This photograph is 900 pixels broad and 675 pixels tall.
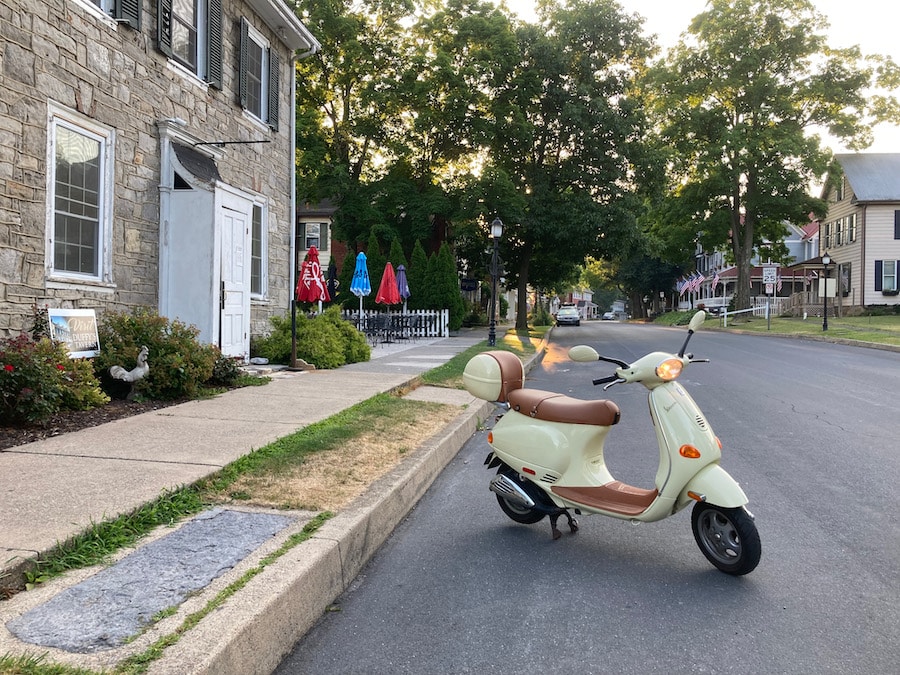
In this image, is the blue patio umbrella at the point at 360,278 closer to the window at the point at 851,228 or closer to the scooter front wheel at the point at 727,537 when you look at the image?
the scooter front wheel at the point at 727,537

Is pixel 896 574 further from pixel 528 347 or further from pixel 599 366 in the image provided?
pixel 528 347

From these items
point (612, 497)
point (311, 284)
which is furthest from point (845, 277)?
point (612, 497)

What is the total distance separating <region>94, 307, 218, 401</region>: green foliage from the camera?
7910 millimetres

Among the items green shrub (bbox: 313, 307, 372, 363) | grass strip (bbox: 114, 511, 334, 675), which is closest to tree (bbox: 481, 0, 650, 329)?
green shrub (bbox: 313, 307, 372, 363)

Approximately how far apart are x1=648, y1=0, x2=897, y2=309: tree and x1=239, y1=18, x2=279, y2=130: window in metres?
28.2

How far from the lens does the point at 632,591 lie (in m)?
3.50

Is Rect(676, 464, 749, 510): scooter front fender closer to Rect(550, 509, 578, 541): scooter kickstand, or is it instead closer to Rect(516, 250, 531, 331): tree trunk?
Rect(550, 509, 578, 541): scooter kickstand

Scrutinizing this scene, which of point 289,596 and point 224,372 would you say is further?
point 224,372

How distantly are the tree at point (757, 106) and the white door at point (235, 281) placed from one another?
30.4 m

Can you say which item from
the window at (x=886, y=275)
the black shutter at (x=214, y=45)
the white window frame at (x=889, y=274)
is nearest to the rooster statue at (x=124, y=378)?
the black shutter at (x=214, y=45)

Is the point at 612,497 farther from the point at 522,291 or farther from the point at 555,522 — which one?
the point at 522,291

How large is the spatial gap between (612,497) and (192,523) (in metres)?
2.39

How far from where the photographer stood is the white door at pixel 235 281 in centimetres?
1070

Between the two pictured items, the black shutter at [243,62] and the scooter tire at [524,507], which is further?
the black shutter at [243,62]
